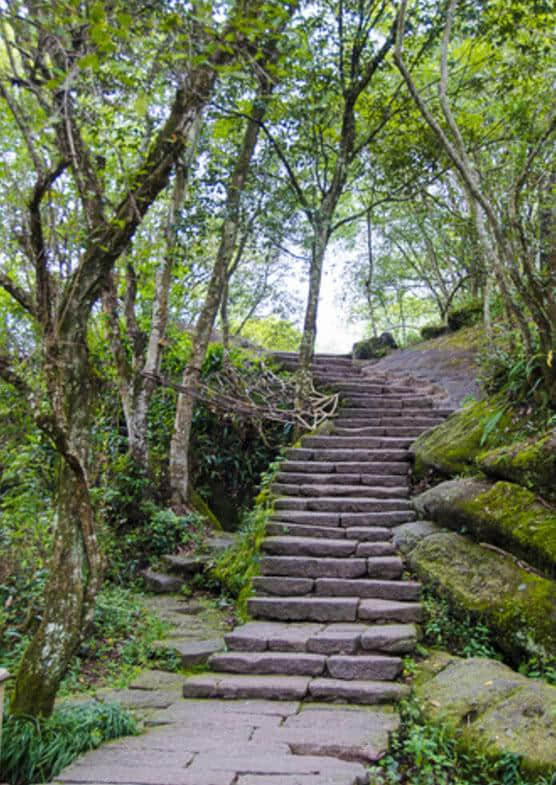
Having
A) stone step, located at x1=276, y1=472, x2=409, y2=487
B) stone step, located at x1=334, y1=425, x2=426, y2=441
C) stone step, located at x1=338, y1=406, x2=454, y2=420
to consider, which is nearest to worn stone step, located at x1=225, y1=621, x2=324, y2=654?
stone step, located at x1=276, y1=472, x2=409, y2=487

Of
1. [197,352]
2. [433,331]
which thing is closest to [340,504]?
[197,352]

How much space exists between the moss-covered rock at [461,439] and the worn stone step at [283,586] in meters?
2.00

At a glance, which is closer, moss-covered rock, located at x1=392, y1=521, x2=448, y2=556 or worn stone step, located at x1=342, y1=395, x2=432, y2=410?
moss-covered rock, located at x1=392, y1=521, x2=448, y2=556

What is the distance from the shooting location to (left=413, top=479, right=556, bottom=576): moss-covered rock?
4668 millimetres

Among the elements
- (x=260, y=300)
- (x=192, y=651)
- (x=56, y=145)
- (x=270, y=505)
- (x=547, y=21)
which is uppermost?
(x=547, y=21)

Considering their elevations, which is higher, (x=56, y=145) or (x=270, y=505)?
(x=56, y=145)

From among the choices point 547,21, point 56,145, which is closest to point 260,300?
point 547,21

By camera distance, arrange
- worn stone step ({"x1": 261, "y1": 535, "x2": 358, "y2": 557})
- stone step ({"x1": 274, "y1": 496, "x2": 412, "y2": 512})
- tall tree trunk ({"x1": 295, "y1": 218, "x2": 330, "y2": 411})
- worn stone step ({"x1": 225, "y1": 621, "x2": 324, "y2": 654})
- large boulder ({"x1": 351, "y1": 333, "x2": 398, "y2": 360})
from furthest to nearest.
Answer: large boulder ({"x1": 351, "y1": 333, "x2": 398, "y2": 360}) → tall tree trunk ({"x1": 295, "y1": 218, "x2": 330, "y2": 411}) → stone step ({"x1": 274, "y1": 496, "x2": 412, "y2": 512}) → worn stone step ({"x1": 261, "y1": 535, "x2": 358, "y2": 557}) → worn stone step ({"x1": 225, "y1": 621, "x2": 324, "y2": 654})

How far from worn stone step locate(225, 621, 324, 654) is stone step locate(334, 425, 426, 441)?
3724mm


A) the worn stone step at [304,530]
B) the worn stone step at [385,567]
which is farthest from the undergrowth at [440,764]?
the worn stone step at [304,530]

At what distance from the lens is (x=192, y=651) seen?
5.05 m

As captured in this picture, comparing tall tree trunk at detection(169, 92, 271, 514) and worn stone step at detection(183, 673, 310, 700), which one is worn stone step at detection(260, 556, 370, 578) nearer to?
worn stone step at detection(183, 673, 310, 700)

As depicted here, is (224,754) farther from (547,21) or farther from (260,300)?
(260,300)

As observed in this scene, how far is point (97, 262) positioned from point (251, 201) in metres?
6.92
